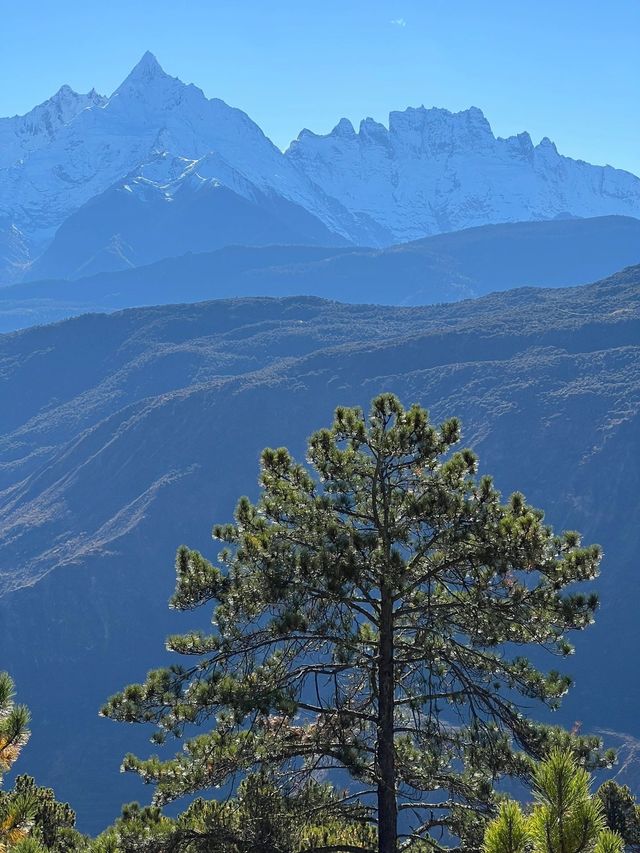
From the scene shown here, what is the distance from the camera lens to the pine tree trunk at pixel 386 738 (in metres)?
13.9

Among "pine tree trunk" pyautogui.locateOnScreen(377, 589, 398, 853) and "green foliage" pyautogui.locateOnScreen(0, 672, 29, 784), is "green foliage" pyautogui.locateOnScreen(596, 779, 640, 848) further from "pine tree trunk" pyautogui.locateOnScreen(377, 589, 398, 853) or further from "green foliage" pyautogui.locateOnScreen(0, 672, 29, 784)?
"green foliage" pyautogui.locateOnScreen(0, 672, 29, 784)

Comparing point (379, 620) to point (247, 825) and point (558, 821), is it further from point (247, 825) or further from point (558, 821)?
point (558, 821)

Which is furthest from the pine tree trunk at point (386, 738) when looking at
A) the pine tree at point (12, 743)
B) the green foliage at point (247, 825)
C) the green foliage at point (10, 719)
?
the green foliage at point (10, 719)

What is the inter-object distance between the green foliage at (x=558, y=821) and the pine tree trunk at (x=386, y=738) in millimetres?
6521

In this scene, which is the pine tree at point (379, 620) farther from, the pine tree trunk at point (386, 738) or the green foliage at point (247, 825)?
the green foliage at point (247, 825)

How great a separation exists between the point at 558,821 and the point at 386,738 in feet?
22.5

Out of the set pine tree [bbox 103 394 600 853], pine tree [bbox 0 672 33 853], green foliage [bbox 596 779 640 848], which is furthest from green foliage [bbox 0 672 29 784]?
green foliage [bbox 596 779 640 848]

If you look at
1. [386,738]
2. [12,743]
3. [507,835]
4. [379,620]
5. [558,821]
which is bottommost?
[507,835]

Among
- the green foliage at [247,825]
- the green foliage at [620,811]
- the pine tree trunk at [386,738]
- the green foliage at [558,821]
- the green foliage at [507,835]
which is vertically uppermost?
the green foliage at [620,811]

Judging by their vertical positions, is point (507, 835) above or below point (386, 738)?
below

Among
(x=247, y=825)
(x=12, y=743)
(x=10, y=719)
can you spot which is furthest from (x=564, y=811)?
(x=247, y=825)

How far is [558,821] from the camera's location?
7465mm

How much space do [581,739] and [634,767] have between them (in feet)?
354

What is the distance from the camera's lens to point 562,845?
7.51 meters
